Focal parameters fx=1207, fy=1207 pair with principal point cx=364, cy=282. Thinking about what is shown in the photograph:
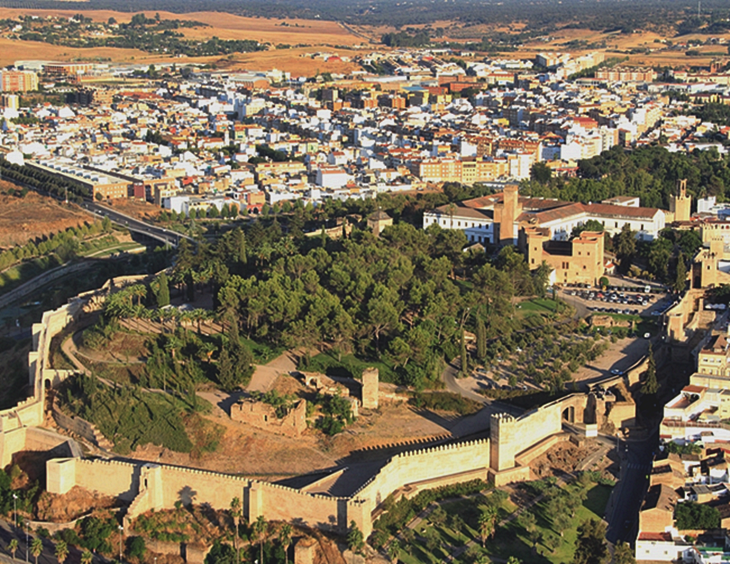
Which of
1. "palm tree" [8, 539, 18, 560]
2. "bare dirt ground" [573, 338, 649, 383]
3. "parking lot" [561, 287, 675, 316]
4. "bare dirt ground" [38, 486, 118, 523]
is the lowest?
"palm tree" [8, 539, 18, 560]

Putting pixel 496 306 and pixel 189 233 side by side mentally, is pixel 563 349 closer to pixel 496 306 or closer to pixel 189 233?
pixel 496 306

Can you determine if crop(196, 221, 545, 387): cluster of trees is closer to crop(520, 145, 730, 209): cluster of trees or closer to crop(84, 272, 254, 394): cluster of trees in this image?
crop(84, 272, 254, 394): cluster of trees

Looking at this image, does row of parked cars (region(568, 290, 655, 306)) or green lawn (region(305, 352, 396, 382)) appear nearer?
green lawn (region(305, 352, 396, 382))

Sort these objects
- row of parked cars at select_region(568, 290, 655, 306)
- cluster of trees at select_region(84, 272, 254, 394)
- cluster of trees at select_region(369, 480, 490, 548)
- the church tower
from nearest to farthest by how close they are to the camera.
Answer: cluster of trees at select_region(369, 480, 490, 548), cluster of trees at select_region(84, 272, 254, 394), row of parked cars at select_region(568, 290, 655, 306), the church tower

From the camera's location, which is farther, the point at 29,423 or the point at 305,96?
the point at 305,96

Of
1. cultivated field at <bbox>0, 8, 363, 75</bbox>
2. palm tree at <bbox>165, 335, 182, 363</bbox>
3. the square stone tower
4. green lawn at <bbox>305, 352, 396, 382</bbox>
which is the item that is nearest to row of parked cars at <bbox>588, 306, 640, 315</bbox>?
green lawn at <bbox>305, 352, 396, 382</bbox>

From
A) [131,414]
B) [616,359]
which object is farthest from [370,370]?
[616,359]

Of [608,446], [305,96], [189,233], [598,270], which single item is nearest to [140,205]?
[189,233]

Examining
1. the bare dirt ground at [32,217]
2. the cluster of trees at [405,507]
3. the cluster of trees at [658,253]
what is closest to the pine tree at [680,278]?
the cluster of trees at [658,253]

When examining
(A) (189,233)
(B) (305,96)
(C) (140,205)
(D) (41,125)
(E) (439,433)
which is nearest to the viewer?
(E) (439,433)
